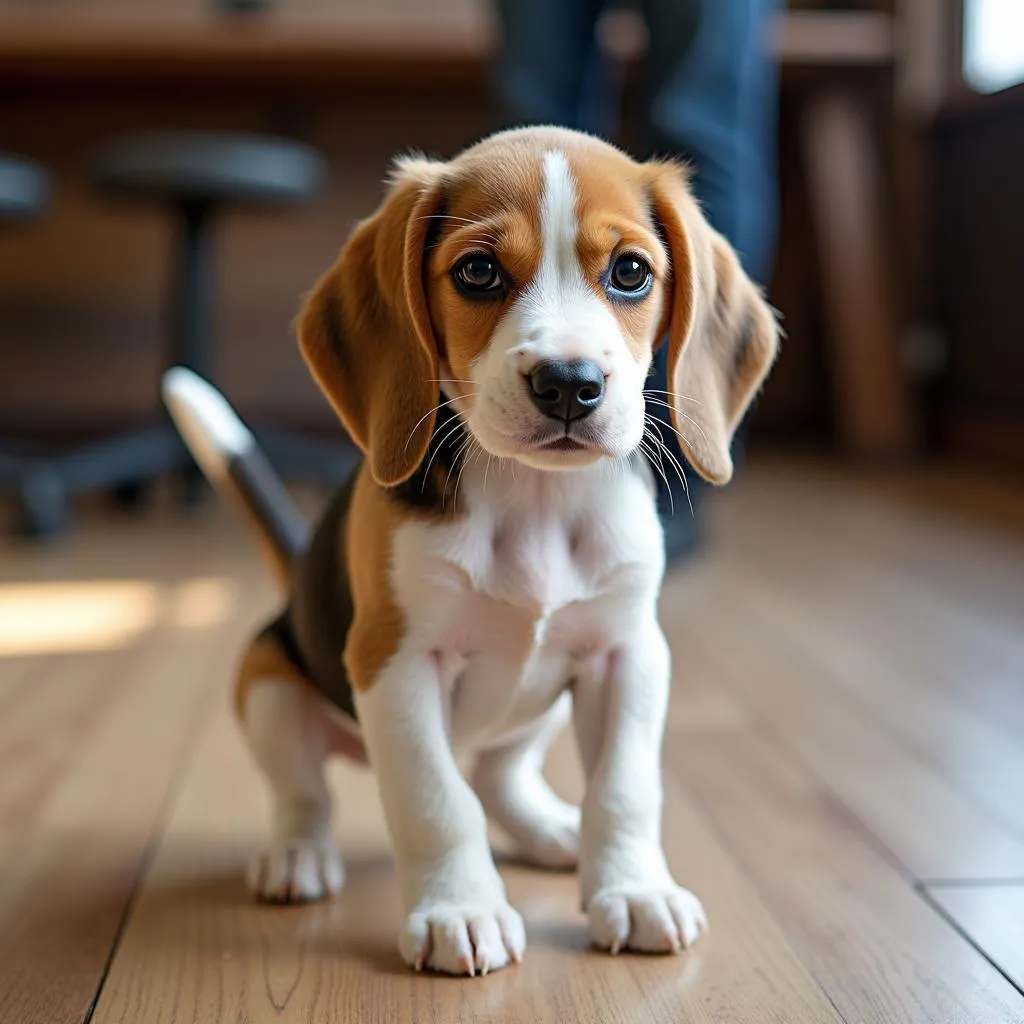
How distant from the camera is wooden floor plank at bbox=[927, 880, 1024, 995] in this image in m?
1.21

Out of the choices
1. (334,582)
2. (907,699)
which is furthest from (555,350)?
(907,699)

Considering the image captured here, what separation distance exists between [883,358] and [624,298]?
364cm

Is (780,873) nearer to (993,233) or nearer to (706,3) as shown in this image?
(706,3)

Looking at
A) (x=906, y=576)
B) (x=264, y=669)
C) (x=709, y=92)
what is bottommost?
(x=906, y=576)

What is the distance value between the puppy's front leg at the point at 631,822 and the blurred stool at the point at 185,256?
2449 millimetres

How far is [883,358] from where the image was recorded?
4660mm

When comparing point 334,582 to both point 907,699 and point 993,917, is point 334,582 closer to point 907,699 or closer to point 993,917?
point 993,917

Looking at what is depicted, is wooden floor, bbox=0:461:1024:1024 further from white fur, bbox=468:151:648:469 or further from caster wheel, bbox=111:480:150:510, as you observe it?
caster wheel, bbox=111:480:150:510

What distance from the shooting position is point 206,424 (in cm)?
163

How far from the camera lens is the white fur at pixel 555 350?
3.65 feet

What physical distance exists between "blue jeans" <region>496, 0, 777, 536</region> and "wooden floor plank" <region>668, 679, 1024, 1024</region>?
88 centimetres

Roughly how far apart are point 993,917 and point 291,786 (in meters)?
0.69

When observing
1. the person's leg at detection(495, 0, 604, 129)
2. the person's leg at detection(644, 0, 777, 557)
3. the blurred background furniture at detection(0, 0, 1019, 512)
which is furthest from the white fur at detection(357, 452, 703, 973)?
the blurred background furniture at detection(0, 0, 1019, 512)

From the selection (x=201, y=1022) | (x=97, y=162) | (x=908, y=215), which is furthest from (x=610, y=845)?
(x=908, y=215)
